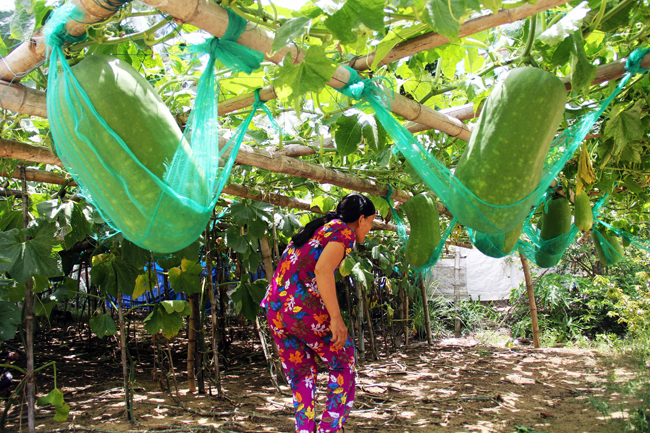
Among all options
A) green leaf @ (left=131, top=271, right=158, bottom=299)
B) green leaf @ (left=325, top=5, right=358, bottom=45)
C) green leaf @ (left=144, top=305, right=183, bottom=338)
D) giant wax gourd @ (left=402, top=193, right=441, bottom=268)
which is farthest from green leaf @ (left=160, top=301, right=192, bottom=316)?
green leaf @ (left=325, top=5, right=358, bottom=45)

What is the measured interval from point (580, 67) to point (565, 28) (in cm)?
23

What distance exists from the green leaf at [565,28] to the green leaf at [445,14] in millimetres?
580

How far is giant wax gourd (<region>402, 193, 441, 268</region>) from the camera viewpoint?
2.97 meters

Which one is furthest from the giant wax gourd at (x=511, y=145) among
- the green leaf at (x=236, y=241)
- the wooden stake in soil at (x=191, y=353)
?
the wooden stake in soil at (x=191, y=353)

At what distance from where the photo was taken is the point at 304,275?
92.4 inches

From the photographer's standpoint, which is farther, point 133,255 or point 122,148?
point 133,255

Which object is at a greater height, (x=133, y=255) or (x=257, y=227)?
(x=257, y=227)

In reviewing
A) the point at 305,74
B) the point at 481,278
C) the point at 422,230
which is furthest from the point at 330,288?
the point at 481,278

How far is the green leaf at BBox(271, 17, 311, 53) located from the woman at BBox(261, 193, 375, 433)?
4.26 ft

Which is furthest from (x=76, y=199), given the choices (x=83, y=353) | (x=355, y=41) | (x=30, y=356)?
(x=83, y=353)

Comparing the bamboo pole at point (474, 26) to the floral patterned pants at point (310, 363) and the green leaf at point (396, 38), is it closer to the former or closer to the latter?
the green leaf at point (396, 38)

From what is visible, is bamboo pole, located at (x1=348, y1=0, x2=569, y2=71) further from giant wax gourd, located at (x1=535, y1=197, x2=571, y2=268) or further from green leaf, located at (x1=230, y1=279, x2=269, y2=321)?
green leaf, located at (x1=230, y1=279, x2=269, y2=321)

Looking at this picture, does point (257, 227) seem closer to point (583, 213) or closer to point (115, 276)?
point (115, 276)

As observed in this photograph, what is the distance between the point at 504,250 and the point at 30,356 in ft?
7.81
